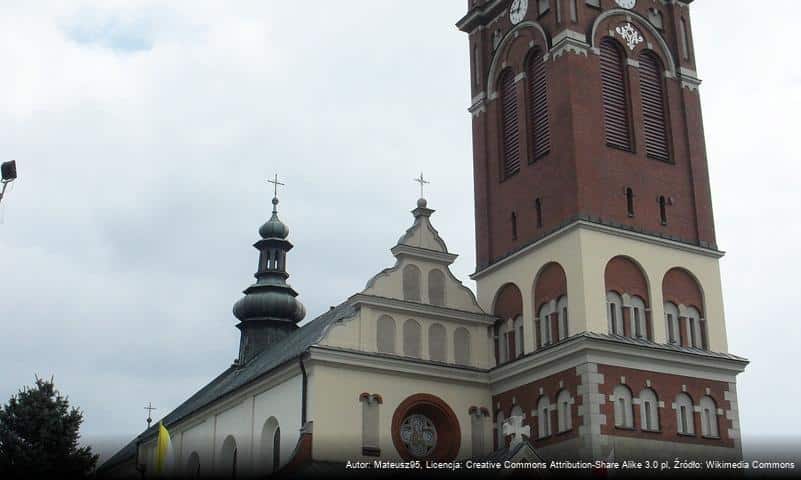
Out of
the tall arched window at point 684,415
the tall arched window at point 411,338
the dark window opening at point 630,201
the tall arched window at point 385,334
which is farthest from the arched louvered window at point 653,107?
the tall arched window at point 385,334

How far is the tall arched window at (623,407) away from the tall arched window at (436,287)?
24.2ft

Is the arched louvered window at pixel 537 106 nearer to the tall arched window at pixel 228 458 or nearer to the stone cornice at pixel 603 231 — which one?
the stone cornice at pixel 603 231

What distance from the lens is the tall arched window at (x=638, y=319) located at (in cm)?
3791

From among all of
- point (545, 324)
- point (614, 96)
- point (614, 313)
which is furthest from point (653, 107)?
point (545, 324)

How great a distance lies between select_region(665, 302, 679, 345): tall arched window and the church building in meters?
0.06

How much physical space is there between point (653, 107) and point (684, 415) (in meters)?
11.5

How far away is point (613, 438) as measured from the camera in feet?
116

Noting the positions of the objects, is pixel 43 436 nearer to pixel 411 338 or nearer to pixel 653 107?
pixel 411 338

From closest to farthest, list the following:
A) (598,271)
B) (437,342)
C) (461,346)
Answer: (598,271)
(437,342)
(461,346)

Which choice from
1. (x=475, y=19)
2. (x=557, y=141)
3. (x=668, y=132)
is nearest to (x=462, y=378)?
(x=557, y=141)

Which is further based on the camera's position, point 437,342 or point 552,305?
point 437,342

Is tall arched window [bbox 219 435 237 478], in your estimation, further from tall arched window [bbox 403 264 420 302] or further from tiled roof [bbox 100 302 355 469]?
tall arched window [bbox 403 264 420 302]

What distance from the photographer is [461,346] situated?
40531 millimetres

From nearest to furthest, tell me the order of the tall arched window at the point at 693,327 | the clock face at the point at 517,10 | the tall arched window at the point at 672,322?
the tall arched window at the point at 672,322
the tall arched window at the point at 693,327
the clock face at the point at 517,10
